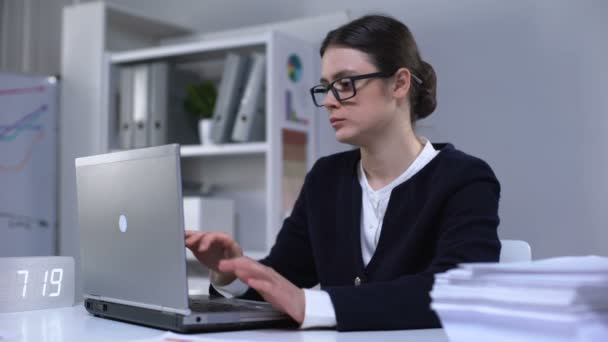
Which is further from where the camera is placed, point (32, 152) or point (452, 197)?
point (32, 152)

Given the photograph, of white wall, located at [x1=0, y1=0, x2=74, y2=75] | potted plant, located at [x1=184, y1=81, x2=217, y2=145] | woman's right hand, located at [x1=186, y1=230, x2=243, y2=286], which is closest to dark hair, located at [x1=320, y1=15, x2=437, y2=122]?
woman's right hand, located at [x1=186, y1=230, x2=243, y2=286]

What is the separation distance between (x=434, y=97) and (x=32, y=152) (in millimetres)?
2310

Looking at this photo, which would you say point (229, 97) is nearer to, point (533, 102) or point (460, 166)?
point (533, 102)

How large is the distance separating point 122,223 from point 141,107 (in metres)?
2.16

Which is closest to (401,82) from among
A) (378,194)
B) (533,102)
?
(378,194)

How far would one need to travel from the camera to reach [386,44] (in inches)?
63.9

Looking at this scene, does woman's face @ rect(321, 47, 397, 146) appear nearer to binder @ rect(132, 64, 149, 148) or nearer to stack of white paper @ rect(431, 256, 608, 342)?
stack of white paper @ rect(431, 256, 608, 342)

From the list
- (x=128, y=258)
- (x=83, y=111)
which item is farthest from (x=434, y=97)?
(x=83, y=111)

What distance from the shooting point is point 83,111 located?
3.44 meters

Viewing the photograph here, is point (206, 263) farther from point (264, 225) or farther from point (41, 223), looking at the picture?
point (41, 223)

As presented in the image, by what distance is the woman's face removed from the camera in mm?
1580

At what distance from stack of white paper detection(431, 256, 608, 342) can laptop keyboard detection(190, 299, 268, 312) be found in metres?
0.39

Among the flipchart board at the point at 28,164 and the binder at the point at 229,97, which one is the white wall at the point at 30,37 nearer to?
the flipchart board at the point at 28,164

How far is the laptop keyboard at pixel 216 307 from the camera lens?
1181 millimetres
